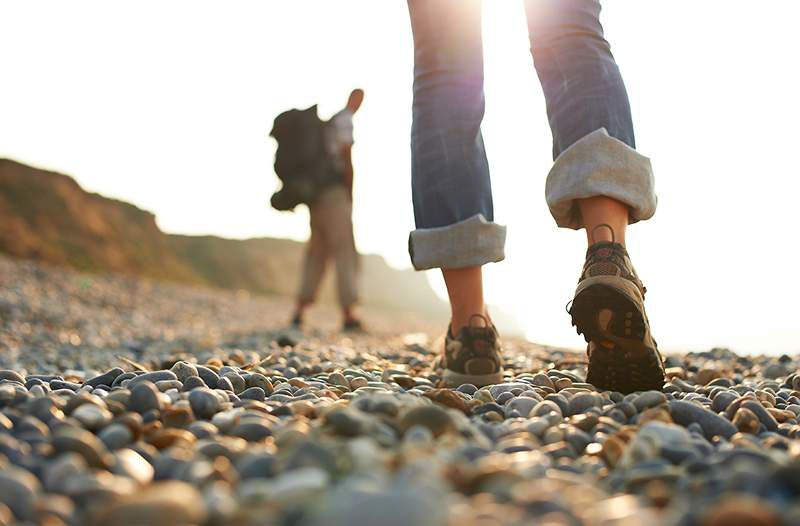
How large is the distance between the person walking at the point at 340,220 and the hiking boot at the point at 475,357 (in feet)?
19.2

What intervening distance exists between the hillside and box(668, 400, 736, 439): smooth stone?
24336 millimetres

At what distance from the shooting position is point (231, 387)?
2141mm

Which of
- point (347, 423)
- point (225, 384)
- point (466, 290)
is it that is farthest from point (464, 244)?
point (347, 423)

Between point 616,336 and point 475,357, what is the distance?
2.00 feet

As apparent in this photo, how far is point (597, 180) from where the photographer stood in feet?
6.84

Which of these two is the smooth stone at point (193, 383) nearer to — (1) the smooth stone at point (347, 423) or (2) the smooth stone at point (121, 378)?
(2) the smooth stone at point (121, 378)

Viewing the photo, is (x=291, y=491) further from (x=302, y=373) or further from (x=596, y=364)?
(x=302, y=373)

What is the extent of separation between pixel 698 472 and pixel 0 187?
50648 millimetres

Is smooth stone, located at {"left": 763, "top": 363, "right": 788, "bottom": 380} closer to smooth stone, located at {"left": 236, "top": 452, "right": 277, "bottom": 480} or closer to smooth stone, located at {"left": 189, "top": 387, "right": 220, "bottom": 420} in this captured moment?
smooth stone, located at {"left": 189, "top": 387, "right": 220, "bottom": 420}

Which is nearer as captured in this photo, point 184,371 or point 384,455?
point 384,455

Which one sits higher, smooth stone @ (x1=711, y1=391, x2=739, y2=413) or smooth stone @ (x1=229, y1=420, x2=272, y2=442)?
smooth stone @ (x1=711, y1=391, x2=739, y2=413)

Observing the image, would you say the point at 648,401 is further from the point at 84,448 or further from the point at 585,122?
the point at 84,448

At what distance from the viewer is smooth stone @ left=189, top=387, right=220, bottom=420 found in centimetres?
172

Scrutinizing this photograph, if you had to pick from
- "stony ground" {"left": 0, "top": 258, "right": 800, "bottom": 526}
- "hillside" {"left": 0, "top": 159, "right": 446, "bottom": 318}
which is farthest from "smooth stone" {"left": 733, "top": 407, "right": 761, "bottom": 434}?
"hillside" {"left": 0, "top": 159, "right": 446, "bottom": 318}
